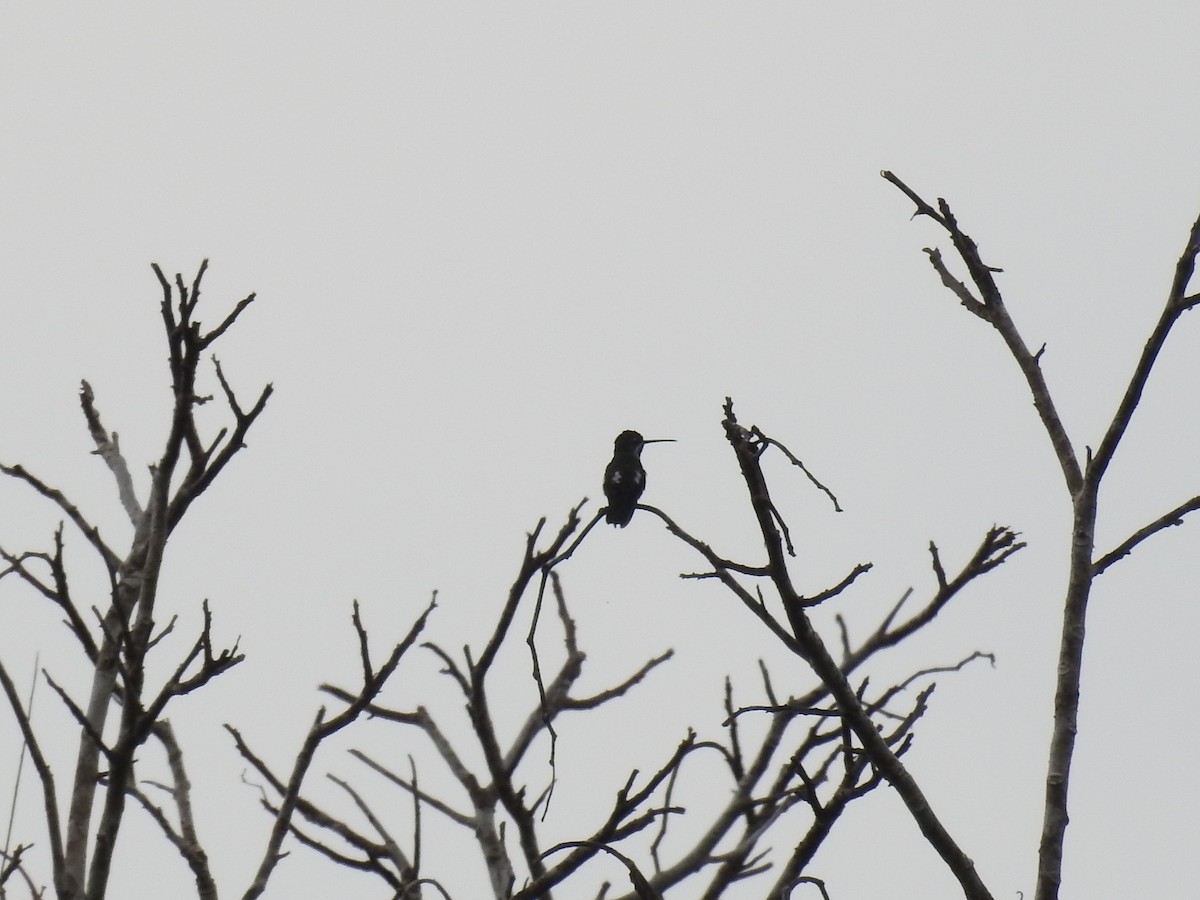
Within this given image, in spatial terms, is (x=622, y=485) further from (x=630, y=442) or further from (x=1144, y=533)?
(x=1144, y=533)

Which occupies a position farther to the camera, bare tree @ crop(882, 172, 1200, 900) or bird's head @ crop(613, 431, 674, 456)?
bird's head @ crop(613, 431, 674, 456)

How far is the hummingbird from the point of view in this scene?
371cm

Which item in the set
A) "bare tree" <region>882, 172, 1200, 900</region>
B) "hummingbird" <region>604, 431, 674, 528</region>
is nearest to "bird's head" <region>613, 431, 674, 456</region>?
"hummingbird" <region>604, 431, 674, 528</region>

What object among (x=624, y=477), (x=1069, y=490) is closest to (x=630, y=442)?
(x=624, y=477)

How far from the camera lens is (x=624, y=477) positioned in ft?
12.5

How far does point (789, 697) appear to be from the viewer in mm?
5492

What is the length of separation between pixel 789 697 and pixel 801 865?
1.89 metres

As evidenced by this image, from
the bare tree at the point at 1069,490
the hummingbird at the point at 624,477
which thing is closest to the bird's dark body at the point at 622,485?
the hummingbird at the point at 624,477

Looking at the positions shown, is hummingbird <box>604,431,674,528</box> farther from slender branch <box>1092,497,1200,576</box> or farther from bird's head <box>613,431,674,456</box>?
slender branch <box>1092,497,1200,576</box>

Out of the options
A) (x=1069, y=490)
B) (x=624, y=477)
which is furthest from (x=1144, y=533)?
(x=624, y=477)

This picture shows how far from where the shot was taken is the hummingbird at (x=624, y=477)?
12.2 ft

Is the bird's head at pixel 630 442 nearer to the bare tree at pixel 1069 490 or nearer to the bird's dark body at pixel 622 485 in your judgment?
the bird's dark body at pixel 622 485

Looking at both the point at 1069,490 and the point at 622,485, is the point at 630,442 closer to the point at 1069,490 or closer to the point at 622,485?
the point at 622,485

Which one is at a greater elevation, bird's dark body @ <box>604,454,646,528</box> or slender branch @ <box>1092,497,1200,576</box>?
bird's dark body @ <box>604,454,646,528</box>
